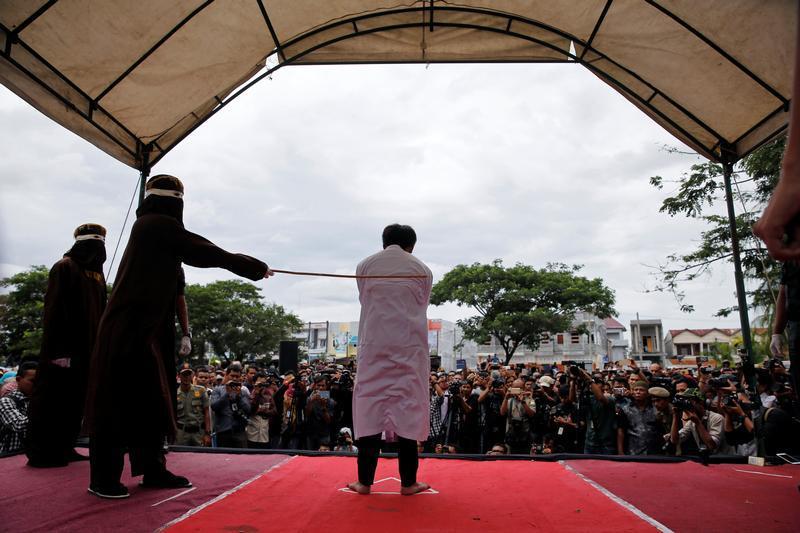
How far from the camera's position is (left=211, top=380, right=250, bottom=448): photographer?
7.39 m

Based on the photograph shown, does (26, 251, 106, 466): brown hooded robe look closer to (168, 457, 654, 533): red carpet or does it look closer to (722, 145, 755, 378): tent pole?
(168, 457, 654, 533): red carpet

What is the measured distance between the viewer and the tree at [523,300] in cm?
2900

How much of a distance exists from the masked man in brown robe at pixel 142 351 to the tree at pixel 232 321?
105 feet

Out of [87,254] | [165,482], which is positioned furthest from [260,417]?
[165,482]

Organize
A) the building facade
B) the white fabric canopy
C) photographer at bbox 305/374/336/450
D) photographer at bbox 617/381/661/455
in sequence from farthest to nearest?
the building facade → photographer at bbox 305/374/336/450 → photographer at bbox 617/381/661/455 → the white fabric canopy

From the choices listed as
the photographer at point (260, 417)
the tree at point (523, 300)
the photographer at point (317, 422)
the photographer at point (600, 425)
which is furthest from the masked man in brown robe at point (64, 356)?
the tree at point (523, 300)

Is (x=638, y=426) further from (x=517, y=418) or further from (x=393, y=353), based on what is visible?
(x=393, y=353)

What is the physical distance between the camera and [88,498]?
2836 millimetres

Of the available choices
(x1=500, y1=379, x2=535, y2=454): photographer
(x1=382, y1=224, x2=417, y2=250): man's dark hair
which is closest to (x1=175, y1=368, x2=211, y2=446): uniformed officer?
(x1=500, y1=379, x2=535, y2=454): photographer

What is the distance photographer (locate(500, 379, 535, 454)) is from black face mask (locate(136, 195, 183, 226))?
527cm

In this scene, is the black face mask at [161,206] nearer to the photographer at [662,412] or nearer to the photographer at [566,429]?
the photographer at [662,412]

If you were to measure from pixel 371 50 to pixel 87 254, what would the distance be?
3.27 metres

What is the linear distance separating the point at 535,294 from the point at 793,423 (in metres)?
25.0

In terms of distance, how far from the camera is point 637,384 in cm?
632
